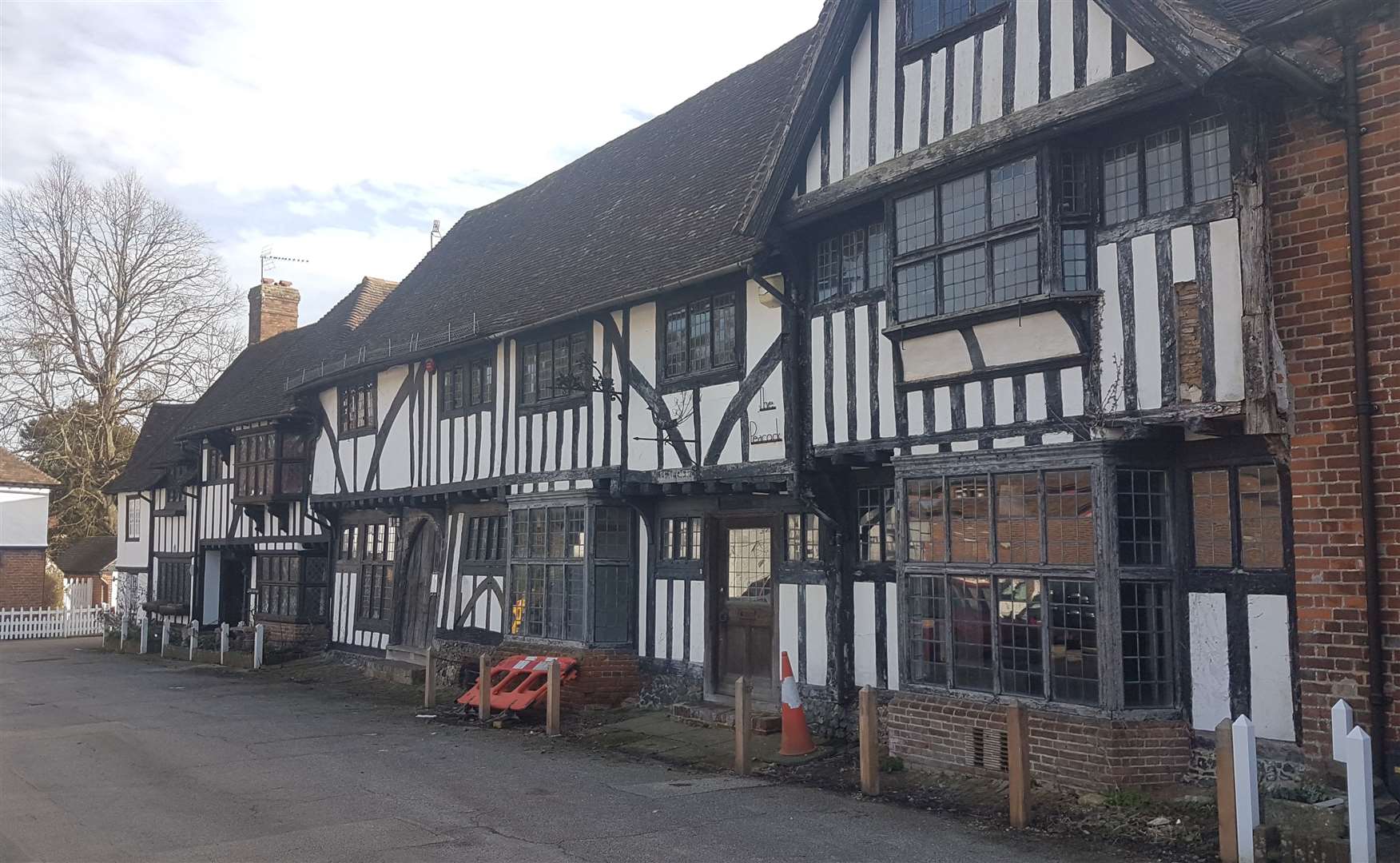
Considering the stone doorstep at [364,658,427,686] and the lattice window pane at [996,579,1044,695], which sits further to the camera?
the stone doorstep at [364,658,427,686]

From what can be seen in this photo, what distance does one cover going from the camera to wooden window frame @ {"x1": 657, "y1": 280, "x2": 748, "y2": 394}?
525 inches

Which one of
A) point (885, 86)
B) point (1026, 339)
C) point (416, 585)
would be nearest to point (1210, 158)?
point (1026, 339)

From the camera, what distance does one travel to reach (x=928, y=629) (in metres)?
10.4

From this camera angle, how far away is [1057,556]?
30.7 ft

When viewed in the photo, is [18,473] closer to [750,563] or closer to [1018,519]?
[750,563]

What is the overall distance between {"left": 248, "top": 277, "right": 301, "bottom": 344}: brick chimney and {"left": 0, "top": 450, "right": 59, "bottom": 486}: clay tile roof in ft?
38.9

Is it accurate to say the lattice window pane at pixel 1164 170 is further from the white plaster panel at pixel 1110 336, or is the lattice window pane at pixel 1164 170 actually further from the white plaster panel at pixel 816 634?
the white plaster panel at pixel 816 634

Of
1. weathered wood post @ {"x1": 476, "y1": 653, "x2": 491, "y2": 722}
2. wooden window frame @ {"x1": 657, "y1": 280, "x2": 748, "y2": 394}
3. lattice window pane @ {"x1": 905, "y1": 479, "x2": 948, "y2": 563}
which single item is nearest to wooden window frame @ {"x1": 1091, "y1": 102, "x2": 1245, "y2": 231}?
lattice window pane @ {"x1": 905, "y1": 479, "x2": 948, "y2": 563}

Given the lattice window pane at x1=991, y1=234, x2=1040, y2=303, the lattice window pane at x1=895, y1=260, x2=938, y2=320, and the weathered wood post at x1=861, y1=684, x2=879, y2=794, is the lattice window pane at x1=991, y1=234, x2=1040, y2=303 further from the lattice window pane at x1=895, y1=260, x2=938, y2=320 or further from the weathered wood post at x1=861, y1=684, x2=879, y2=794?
the weathered wood post at x1=861, y1=684, x2=879, y2=794

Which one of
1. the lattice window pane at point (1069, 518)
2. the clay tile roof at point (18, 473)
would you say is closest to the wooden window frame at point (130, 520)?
the clay tile roof at point (18, 473)

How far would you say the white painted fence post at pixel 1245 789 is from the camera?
707 cm

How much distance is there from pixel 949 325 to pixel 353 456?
50.8ft

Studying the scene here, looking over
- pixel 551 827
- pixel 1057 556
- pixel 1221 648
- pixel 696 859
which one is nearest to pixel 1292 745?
pixel 1221 648

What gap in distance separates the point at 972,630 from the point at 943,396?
85.0 inches
